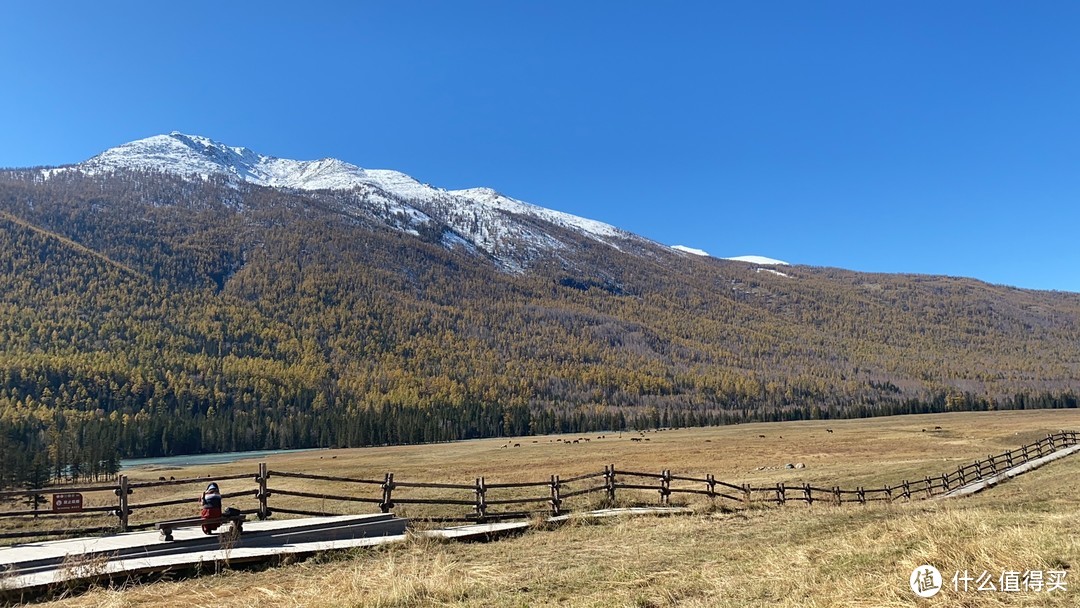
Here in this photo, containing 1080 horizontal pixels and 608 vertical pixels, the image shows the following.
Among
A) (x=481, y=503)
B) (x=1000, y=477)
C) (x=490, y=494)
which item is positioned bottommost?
(x=1000, y=477)

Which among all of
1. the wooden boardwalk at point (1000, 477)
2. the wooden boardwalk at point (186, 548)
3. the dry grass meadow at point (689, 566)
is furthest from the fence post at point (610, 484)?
the wooden boardwalk at point (1000, 477)

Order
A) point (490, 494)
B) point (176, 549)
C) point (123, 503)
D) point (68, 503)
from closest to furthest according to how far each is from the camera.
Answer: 1. point (176, 549)
2. point (68, 503)
3. point (123, 503)
4. point (490, 494)

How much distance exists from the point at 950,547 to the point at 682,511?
47.7ft

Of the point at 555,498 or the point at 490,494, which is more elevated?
the point at 555,498

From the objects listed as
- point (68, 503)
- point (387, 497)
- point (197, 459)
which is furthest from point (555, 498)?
point (197, 459)

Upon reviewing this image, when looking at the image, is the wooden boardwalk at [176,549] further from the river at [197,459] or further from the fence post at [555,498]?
the river at [197,459]

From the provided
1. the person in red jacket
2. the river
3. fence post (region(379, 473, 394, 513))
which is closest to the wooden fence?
fence post (region(379, 473, 394, 513))

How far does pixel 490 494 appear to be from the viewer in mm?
35656

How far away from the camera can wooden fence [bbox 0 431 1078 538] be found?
18.7m

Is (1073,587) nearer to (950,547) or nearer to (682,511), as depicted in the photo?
(950,547)

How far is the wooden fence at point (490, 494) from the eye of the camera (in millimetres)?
18672

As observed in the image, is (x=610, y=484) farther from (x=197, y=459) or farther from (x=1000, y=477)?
(x=197, y=459)

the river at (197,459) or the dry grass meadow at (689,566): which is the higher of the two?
the dry grass meadow at (689,566)

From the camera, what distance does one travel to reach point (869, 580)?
855cm
